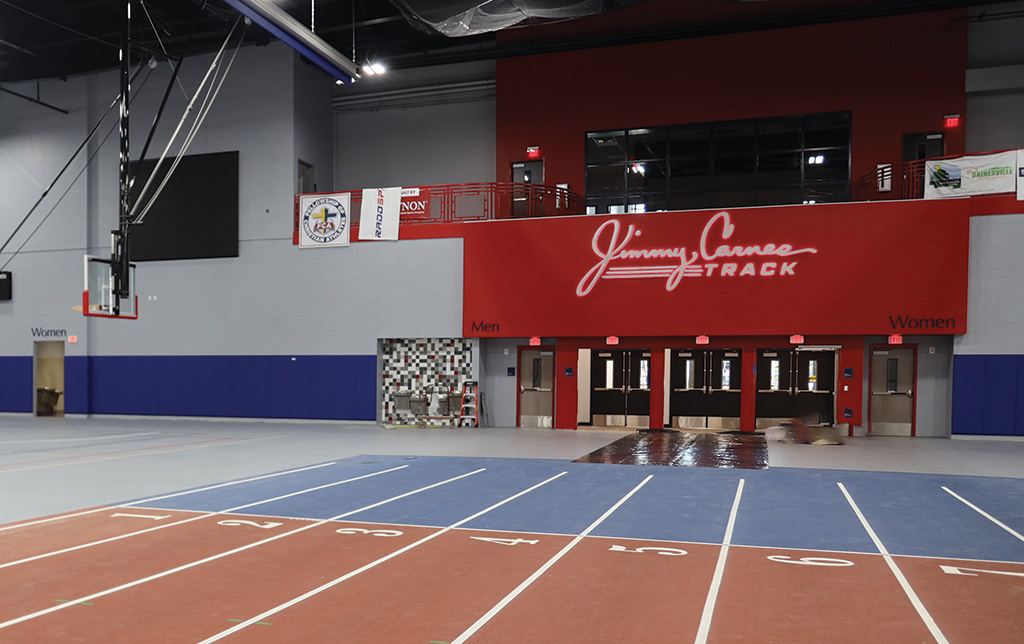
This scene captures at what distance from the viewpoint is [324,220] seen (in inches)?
801

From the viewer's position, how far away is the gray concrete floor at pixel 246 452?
9.88 meters

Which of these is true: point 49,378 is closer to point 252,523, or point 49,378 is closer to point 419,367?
point 419,367

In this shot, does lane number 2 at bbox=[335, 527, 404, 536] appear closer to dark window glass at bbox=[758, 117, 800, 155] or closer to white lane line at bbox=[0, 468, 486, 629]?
white lane line at bbox=[0, 468, 486, 629]

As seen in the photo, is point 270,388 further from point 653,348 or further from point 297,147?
point 653,348

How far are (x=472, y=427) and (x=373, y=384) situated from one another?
3.12 metres

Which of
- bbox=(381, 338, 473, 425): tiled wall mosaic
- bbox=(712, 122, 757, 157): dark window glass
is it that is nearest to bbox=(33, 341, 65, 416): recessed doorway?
bbox=(381, 338, 473, 425): tiled wall mosaic

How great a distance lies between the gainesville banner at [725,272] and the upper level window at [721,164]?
6.52 ft

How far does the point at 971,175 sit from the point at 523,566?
51.2 feet

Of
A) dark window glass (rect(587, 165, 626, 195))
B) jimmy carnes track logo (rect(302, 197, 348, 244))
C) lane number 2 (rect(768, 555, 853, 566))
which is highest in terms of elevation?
dark window glass (rect(587, 165, 626, 195))

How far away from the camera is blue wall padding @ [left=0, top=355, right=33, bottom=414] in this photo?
2336 centimetres

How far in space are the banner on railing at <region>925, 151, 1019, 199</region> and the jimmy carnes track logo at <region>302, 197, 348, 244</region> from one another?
14.6m

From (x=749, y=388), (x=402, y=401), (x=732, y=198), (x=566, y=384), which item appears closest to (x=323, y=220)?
(x=402, y=401)

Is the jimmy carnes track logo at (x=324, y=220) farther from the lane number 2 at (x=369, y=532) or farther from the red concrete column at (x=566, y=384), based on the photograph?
the lane number 2 at (x=369, y=532)

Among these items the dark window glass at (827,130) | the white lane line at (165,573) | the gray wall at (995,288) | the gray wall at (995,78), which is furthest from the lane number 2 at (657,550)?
the gray wall at (995,78)
